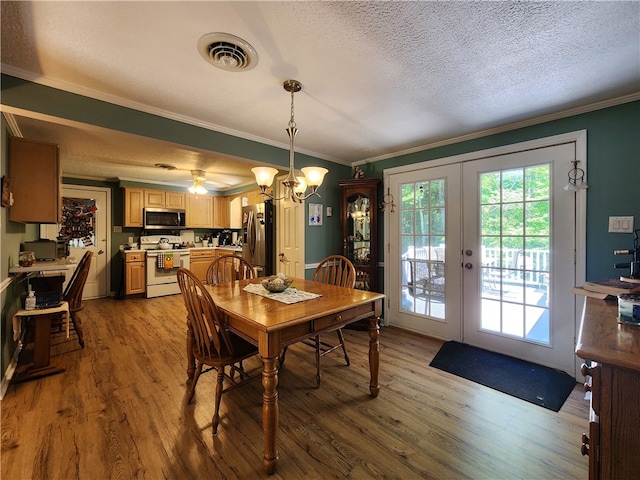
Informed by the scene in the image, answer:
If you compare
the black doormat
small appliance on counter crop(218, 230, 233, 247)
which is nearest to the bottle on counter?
the black doormat

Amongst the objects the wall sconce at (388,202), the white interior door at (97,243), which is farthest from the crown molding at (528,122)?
the white interior door at (97,243)

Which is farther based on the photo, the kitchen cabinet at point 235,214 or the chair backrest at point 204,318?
the kitchen cabinet at point 235,214

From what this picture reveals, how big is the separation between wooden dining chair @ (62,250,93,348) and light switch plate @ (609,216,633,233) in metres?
4.74

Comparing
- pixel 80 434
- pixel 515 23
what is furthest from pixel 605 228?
pixel 80 434

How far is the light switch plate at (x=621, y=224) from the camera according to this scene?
2.08 metres

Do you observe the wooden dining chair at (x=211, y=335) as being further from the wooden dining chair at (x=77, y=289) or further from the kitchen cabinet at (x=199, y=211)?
the kitchen cabinet at (x=199, y=211)

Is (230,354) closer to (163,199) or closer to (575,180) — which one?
(575,180)

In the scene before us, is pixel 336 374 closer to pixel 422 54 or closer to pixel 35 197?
pixel 422 54

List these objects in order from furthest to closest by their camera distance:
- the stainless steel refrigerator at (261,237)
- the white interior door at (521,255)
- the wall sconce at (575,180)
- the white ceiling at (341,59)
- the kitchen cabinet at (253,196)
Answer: the kitchen cabinet at (253,196) → the stainless steel refrigerator at (261,237) → the white interior door at (521,255) → the wall sconce at (575,180) → the white ceiling at (341,59)

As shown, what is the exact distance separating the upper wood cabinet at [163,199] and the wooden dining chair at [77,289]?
2.67 m

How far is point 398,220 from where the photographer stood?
3.52 meters

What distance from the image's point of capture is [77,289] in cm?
296

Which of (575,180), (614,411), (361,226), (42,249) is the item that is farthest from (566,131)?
(42,249)

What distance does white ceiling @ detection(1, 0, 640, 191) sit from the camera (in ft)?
4.25
